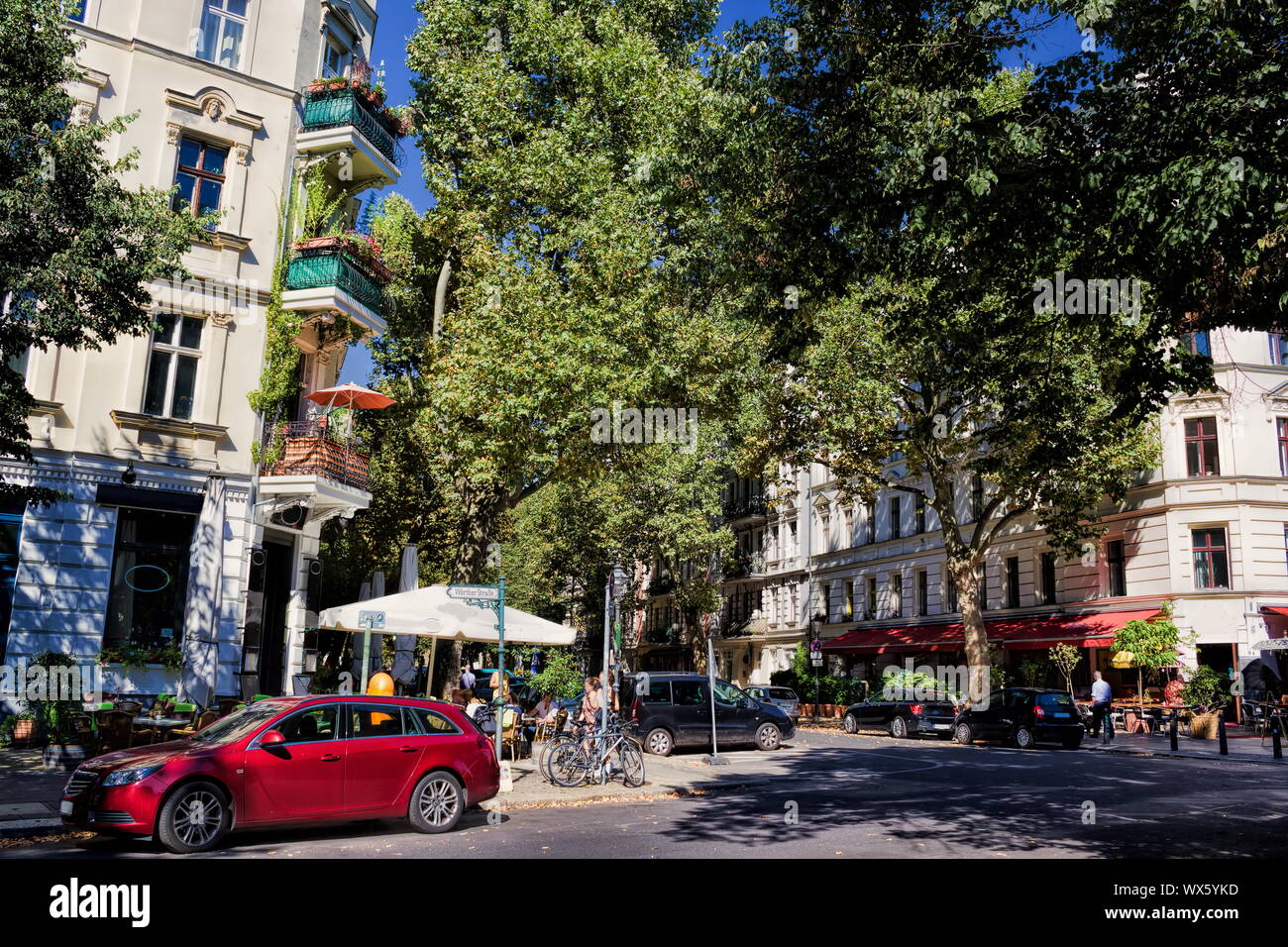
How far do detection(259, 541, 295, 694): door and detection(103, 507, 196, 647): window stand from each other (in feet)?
6.62

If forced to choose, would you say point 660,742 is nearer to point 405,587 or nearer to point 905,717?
point 405,587

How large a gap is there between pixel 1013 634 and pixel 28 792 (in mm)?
31119

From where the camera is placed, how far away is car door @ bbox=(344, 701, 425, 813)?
34.2ft

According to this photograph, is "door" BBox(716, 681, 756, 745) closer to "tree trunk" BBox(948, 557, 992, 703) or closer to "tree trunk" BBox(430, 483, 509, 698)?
"tree trunk" BBox(430, 483, 509, 698)

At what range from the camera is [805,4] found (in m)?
10.4

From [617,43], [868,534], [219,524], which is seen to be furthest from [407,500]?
[868,534]

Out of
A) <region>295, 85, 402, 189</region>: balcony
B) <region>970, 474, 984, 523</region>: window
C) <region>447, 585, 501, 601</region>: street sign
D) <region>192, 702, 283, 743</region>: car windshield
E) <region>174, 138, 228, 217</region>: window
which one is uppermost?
<region>295, 85, 402, 189</region>: balcony

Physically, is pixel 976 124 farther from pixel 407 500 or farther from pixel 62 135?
pixel 407 500

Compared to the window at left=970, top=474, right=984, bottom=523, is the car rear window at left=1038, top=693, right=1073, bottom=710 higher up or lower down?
lower down

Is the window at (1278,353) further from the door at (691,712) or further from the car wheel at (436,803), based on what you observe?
the car wheel at (436,803)

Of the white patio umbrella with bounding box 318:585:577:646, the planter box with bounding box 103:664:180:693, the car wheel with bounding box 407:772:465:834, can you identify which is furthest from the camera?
the planter box with bounding box 103:664:180:693

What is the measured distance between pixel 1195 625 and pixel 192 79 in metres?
30.6

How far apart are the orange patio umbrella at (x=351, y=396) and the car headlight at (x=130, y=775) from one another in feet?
35.9

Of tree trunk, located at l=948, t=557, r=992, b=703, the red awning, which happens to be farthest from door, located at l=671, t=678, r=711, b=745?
the red awning
